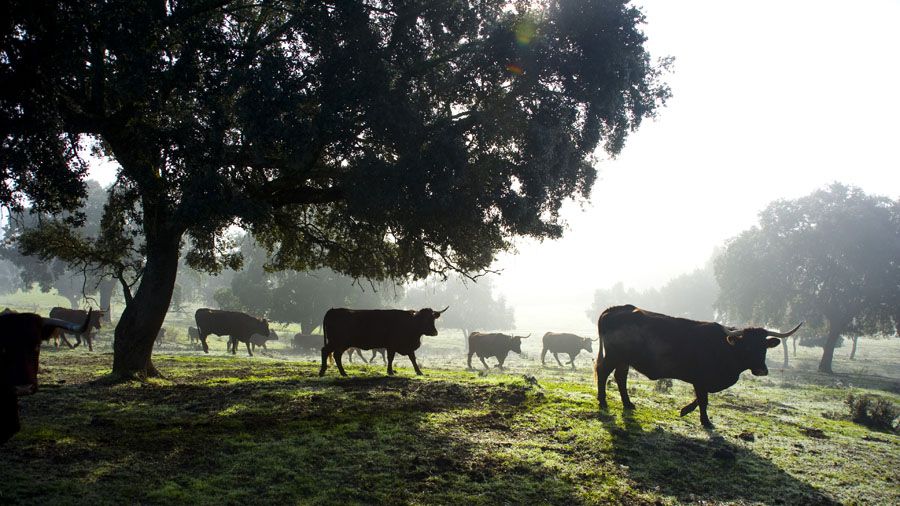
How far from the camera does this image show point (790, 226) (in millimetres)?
43469

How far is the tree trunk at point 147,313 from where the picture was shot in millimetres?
13461

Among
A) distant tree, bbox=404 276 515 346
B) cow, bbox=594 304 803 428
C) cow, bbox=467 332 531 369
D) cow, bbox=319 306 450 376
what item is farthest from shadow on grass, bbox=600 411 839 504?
distant tree, bbox=404 276 515 346

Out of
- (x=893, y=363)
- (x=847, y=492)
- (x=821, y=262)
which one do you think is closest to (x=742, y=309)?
(x=821, y=262)

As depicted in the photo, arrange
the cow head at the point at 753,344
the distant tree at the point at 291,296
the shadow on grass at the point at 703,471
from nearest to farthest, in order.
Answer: the shadow on grass at the point at 703,471 → the cow head at the point at 753,344 → the distant tree at the point at 291,296

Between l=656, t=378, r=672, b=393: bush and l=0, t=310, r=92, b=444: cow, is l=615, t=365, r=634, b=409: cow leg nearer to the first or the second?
l=656, t=378, r=672, b=393: bush

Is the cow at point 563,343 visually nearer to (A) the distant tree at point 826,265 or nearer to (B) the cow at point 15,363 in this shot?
(A) the distant tree at point 826,265

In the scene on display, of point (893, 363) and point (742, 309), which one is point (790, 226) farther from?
point (893, 363)

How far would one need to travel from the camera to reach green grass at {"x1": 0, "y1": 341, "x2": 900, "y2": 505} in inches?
239

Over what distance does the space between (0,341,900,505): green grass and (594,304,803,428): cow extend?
2.80 ft

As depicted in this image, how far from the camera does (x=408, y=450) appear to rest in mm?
7594

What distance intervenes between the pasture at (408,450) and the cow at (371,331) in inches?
115

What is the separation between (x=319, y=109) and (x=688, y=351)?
943 centimetres

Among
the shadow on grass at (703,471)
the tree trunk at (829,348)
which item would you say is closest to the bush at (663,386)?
the shadow on grass at (703,471)

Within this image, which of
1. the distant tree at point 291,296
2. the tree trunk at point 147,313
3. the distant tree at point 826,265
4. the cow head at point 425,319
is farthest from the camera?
the distant tree at point 291,296
